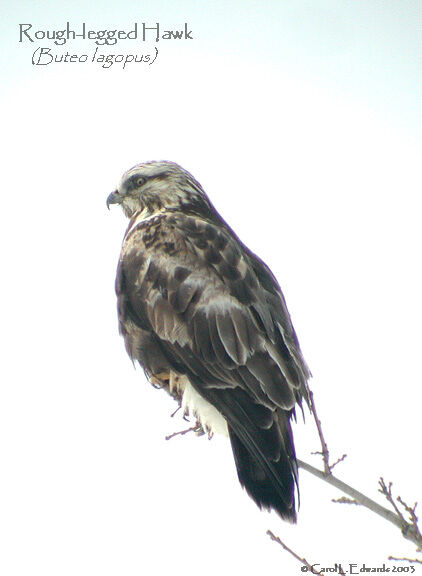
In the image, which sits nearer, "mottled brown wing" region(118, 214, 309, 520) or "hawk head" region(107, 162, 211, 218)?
"mottled brown wing" region(118, 214, 309, 520)

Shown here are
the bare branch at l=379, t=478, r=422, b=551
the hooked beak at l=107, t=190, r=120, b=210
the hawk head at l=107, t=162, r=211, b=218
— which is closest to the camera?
the bare branch at l=379, t=478, r=422, b=551

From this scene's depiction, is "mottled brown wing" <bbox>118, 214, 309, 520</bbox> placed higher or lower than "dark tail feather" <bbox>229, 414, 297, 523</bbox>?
higher

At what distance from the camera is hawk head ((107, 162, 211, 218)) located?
6977mm

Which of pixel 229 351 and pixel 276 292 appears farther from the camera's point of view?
pixel 276 292

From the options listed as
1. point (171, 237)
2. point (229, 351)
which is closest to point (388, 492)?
point (229, 351)

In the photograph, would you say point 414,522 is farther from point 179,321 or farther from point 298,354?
point 179,321

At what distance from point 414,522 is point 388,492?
29 cm

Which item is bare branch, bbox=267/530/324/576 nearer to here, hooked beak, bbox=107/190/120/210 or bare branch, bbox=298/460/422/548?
bare branch, bbox=298/460/422/548

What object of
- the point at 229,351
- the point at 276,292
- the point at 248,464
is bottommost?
the point at 248,464

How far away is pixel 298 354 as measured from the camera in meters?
5.59

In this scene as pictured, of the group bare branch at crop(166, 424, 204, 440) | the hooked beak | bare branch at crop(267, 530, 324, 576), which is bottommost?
bare branch at crop(267, 530, 324, 576)

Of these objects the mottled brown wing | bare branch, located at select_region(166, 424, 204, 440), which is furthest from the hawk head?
bare branch, located at select_region(166, 424, 204, 440)

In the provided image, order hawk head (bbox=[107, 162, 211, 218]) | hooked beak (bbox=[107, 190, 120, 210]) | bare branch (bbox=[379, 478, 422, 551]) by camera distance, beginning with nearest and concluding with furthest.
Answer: bare branch (bbox=[379, 478, 422, 551]) < hawk head (bbox=[107, 162, 211, 218]) < hooked beak (bbox=[107, 190, 120, 210])

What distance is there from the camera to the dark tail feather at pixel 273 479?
483 centimetres
